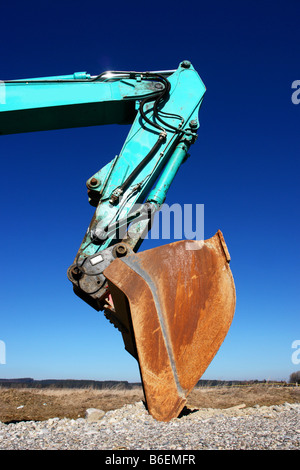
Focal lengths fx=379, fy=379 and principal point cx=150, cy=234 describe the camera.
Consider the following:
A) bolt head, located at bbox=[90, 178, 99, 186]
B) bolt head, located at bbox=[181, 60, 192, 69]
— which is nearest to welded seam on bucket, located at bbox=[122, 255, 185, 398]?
bolt head, located at bbox=[90, 178, 99, 186]

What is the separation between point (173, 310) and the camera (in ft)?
11.5

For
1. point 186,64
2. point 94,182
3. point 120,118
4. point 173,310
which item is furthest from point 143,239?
point 186,64

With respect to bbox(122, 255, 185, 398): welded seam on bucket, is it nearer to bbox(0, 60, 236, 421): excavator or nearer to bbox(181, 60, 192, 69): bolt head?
bbox(0, 60, 236, 421): excavator

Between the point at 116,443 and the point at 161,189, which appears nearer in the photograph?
the point at 116,443

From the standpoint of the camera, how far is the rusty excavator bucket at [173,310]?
3.30 m

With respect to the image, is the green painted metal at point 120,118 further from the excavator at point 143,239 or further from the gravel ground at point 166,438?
the gravel ground at point 166,438

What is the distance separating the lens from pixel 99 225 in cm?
401

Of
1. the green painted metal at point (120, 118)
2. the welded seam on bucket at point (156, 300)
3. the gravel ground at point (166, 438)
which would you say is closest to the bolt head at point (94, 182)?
the green painted metal at point (120, 118)

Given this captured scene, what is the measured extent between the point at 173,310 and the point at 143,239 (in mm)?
937

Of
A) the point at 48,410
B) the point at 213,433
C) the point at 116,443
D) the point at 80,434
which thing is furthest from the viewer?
the point at 48,410

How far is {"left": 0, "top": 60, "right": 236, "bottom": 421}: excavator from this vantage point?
3.39 meters

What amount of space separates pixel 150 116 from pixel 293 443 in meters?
3.59
